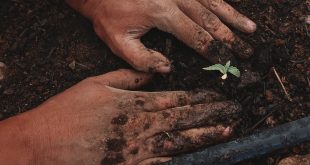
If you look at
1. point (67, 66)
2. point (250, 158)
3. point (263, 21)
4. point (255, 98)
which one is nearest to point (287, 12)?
point (263, 21)

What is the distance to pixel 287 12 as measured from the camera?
2287 mm

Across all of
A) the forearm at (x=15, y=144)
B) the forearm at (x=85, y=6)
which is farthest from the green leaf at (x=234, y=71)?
the forearm at (x=15, y=144)

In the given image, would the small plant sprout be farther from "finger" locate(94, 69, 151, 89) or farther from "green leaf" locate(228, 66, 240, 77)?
"finger" locate(94, 69, 151, 89)

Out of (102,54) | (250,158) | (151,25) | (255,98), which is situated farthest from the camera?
(102,54)

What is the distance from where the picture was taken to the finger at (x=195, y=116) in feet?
6.27

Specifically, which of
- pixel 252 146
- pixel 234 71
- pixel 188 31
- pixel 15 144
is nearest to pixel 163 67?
pixel 188 31

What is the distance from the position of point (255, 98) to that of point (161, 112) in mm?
459

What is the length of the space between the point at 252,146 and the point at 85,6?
1.19 m

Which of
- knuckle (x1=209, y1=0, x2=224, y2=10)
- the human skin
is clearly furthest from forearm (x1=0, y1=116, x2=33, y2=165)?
knuckle (x1=209, y1=0, x2=224, y2=10)

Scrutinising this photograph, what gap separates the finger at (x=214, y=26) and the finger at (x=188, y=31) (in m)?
0.05

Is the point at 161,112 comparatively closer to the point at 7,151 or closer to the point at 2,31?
the point at 7,151

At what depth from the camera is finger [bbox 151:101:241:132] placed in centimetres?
191

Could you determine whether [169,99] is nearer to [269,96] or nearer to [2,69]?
[269,96]

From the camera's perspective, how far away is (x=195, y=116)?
1.92m
